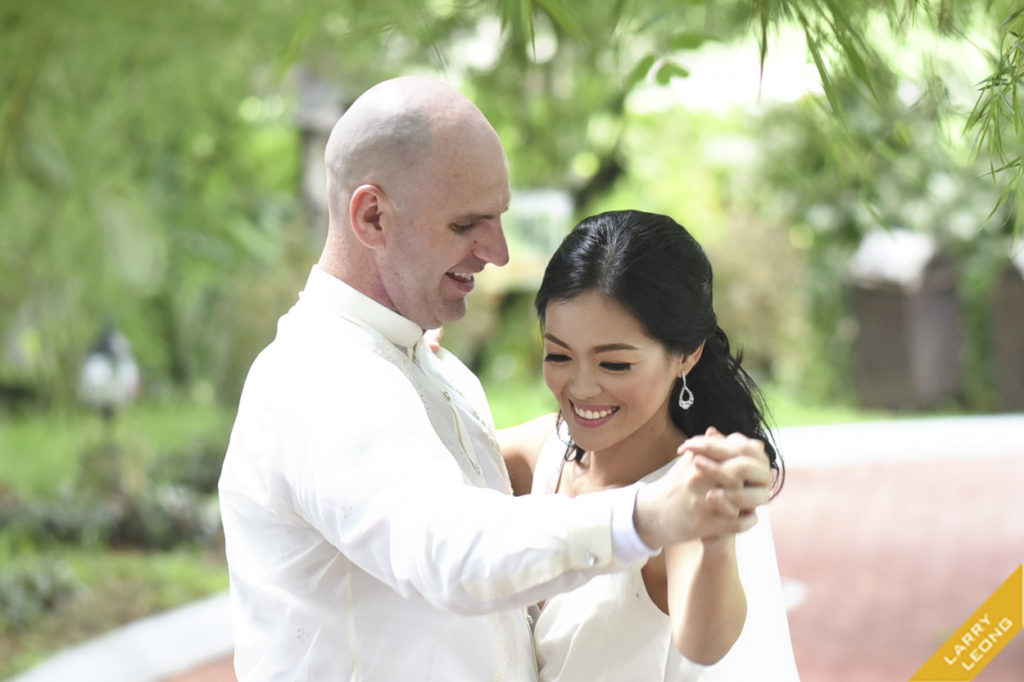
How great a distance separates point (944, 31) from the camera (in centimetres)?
217

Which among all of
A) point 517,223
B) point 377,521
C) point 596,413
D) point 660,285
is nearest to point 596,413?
point 596,413

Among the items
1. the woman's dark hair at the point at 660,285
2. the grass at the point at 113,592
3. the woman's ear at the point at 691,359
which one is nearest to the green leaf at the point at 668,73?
the woman's dark hair at the point at 660,285

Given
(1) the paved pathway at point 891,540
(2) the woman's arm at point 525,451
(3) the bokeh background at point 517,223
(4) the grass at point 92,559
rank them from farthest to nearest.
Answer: (4) the grass at point 92,559 → (1) the paved pathway at point 891,540 → (3) the bokeh background at point 517,223 → (2) the woman's arm at point 525,451

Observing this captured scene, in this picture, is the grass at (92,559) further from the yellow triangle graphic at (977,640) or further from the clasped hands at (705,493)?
the clasped hands at (705,493)

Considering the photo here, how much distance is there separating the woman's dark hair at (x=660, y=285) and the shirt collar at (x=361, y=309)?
0.29 m

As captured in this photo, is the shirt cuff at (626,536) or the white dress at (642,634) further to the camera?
the white dress at (642,634)

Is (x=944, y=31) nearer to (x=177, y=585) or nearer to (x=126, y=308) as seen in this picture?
(x=177, y=585)

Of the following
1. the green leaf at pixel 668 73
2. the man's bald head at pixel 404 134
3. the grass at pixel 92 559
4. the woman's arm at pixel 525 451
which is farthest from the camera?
the grass at pixel 92 559

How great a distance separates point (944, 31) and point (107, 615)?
6641 millimetres

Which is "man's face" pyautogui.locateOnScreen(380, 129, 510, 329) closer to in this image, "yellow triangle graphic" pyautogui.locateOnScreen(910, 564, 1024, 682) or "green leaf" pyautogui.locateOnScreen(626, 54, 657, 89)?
"green leaf" pyautogui.locateOnScreen(626, 54, 657, 89)

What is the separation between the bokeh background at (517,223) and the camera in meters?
2.99

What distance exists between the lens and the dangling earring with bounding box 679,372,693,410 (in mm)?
2391

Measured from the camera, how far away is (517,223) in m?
18.3

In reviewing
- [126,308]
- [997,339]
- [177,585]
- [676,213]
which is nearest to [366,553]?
[177,585]
